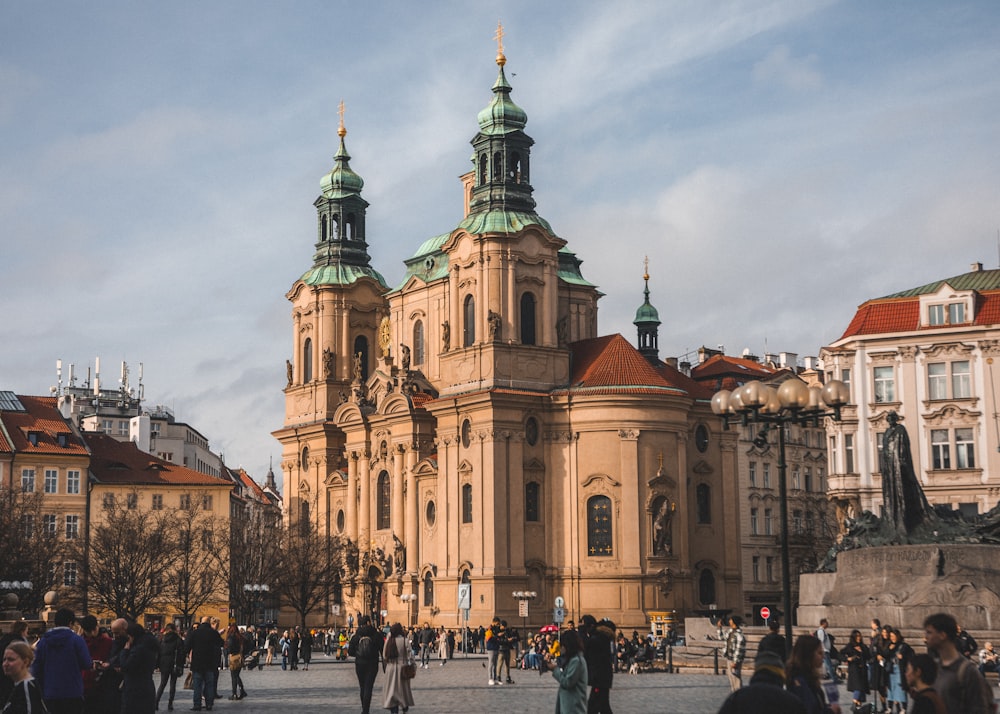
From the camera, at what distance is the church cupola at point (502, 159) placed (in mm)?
79163

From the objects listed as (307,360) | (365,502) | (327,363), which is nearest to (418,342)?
(327,363)

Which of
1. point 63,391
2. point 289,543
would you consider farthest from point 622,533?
point 63,391

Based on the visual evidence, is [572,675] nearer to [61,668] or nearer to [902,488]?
[61,668]

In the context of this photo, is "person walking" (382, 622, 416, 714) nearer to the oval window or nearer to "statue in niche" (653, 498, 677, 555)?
"statue in niche" (653, 498, 677, 555)

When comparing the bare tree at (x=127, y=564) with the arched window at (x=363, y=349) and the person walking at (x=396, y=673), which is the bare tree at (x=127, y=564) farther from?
the person walking at (x=396, y=673)

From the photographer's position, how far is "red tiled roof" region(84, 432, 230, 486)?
8638 centimetres

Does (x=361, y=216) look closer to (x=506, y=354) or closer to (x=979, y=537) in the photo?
(x=506, y=354)

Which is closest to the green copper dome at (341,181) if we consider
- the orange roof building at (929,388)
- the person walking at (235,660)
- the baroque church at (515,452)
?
the baroque church at (515,452)

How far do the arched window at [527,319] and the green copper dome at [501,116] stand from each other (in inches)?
394

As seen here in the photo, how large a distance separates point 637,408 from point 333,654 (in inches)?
779

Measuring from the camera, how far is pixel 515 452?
7381cm

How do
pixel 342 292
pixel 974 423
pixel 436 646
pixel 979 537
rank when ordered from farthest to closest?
pixel 342 292, pixel 436 646, pixel 974 423, pixel 979 537

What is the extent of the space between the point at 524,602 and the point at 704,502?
1681 cm

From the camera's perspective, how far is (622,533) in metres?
72.7
